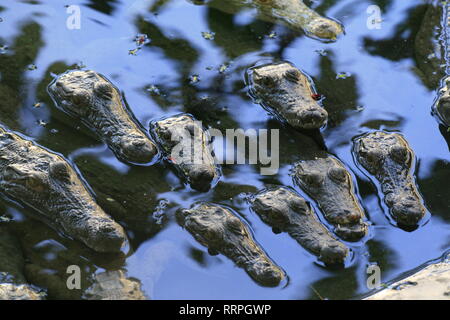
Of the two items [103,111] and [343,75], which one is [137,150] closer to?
[103,111]

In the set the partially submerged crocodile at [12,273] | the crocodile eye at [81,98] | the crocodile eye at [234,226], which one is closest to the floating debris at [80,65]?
the crocodile eye at [81,98]

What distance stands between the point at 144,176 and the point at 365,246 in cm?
250

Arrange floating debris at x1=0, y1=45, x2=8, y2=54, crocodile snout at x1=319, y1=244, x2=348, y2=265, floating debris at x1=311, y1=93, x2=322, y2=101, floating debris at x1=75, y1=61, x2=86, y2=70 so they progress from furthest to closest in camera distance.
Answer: floating debris at x1=0, y1=45, x2=8, y2=54 → floating debris at x1=75, y1=61, x2=86, y2=70 → floating debris at x1=311, y1=93, x2=322, y2=101 → crocodile snout at x1=319, y1=244, x2=348, y2=265

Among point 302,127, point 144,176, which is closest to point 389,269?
point 302,127

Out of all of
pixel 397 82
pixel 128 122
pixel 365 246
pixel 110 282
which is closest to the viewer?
pixel 110 282

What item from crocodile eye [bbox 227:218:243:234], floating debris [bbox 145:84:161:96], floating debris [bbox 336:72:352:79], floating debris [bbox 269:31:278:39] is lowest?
floating debris [bbox 145:84:161:96]

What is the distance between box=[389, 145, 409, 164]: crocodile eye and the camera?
321 inches

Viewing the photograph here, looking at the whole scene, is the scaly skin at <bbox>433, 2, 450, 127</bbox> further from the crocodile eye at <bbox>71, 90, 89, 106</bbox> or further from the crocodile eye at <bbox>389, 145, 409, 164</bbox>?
the crocodile eye at <bbox>71, 90, 89, 106</bbox>

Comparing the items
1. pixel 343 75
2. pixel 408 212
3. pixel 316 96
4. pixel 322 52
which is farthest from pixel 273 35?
pixel 408 212

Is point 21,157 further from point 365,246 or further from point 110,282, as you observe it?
point 365,246

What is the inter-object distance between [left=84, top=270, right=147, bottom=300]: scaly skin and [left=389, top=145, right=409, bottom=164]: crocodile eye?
3132mm

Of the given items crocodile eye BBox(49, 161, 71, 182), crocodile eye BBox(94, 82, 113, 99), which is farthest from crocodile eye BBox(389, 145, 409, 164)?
crocodile eye BBox(49, 161, 71, 182)

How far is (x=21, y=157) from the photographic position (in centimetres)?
809

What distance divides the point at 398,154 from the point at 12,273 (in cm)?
422
